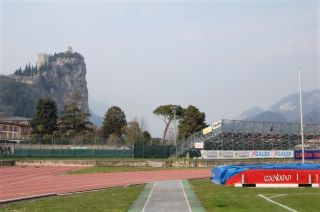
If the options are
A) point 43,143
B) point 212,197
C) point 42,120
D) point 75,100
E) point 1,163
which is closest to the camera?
point 212,197

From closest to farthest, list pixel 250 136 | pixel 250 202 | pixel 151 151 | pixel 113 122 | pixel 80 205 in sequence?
pixel 80 205
pixel 250 202
pixel 250 136
pixel 151 151
pixel 113 122

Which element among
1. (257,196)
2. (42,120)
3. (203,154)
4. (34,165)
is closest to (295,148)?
(203,154)

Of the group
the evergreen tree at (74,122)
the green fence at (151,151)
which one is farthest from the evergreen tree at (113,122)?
the green fence at (151,151)

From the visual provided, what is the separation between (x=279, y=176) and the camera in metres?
24.1

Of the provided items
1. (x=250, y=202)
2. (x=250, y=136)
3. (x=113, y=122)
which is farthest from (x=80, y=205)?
(x=113, y=122)

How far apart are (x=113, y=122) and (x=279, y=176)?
3909 inches

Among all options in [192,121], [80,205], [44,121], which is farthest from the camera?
[44,121]

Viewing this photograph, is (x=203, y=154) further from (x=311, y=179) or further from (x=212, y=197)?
(x=212, y=197)

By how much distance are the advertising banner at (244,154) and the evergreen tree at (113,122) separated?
70.5 metres

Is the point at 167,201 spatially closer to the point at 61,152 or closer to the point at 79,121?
the point at 61,152

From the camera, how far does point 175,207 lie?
50.2ft

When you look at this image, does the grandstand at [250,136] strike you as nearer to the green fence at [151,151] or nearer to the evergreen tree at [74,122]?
the green fence at [151,151]

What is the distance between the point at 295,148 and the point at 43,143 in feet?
99.2

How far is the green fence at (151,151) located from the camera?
5919cm
